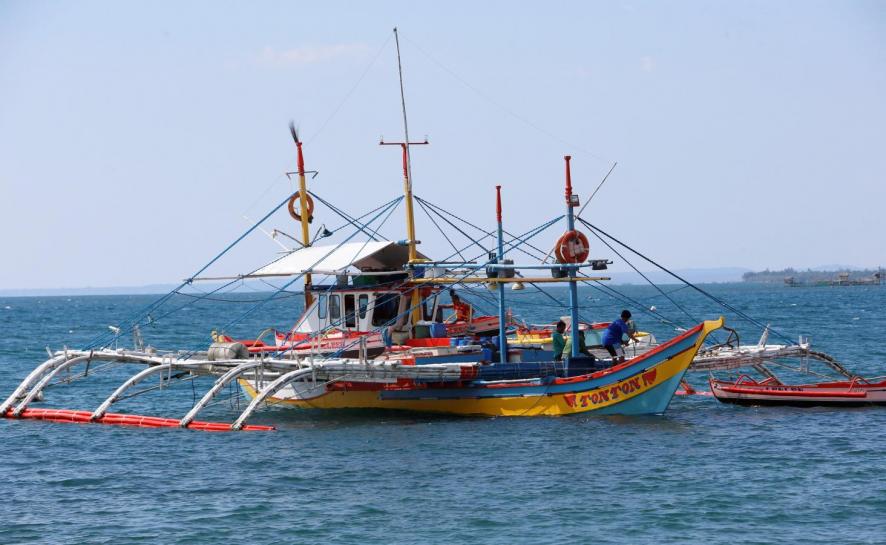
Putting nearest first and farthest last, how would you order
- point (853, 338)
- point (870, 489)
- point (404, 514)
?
1. point (404, 514)
2. point (870, 489)
3. point (853, 338)

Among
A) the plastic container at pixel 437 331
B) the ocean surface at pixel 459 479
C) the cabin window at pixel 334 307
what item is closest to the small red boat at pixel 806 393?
the ocean surface at pixel 459 479

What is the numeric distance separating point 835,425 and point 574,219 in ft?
27.3

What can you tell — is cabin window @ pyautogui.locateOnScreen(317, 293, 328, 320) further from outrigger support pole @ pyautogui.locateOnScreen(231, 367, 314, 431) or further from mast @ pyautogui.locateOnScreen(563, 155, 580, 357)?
mast @ pyautogui.locateOnScreen(563, 155, 580, 357)

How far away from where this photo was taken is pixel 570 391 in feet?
105

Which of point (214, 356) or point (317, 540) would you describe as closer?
point (317, 540)

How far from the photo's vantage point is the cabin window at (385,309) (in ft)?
117

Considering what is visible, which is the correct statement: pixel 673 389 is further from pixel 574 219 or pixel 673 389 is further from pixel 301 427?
pixel 301 427

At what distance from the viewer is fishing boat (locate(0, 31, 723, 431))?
104ft

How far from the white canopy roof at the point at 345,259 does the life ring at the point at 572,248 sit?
561 centimetres

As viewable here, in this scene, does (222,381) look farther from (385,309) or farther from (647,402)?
(647,402)

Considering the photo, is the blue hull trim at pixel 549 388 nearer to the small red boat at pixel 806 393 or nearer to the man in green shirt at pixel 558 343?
the man in green shirt at pixel 558 343

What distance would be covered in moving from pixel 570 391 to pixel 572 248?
377 cm

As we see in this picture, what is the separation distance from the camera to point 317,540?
21.0 m

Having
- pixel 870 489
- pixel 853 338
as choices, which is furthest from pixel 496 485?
pixel 853 338
